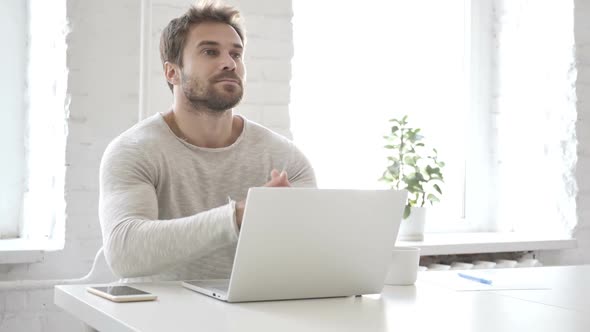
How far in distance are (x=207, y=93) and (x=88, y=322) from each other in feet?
3.29

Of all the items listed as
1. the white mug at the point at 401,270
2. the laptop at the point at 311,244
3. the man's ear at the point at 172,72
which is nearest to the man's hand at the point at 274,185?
the laptop at the point at 311,244

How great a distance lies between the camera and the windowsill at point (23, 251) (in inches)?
93.3

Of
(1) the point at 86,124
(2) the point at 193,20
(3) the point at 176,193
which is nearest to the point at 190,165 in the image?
(3) the point at 176,193

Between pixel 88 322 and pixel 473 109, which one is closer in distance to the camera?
pixel 88 322

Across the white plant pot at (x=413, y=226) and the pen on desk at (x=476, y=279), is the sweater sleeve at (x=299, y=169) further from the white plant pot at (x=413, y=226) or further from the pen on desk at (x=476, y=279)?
the white plant pot at (x=413, y=226)

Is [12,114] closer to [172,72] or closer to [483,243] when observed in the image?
[172,72]

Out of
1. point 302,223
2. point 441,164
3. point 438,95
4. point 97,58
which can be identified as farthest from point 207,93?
Answer: point 438,95

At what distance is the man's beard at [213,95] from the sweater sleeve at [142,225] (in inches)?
11.1

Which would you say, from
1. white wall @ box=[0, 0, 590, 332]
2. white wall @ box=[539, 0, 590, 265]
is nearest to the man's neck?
white wall @ box=[0, 0, 590, 332]

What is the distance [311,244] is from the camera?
1.38m

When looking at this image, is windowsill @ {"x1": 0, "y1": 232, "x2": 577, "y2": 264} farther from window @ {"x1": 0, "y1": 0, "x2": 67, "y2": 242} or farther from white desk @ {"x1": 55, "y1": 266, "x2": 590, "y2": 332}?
white desk @ {"x1": 55, "y1": 266, "x2": 590, "y2": 332}

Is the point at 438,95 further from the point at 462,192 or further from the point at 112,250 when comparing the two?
the point at 112,250

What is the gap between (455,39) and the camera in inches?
144

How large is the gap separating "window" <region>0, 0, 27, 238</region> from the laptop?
1.46 m
